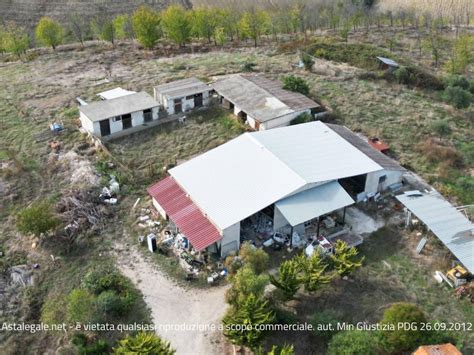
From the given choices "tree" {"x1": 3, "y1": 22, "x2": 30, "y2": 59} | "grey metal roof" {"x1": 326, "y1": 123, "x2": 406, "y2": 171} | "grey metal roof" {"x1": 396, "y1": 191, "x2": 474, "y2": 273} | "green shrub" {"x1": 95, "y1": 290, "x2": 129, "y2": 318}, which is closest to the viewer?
"green shrub" {"x1": 95, "y1": 290, "x2": 129, "y2": 318}

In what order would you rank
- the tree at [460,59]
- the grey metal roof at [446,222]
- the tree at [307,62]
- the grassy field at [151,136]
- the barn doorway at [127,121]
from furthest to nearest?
the tree at [460,59], the tree at [307,62], the barn doorway at [127,121], the grey metal roof at [446,222], the grassy field at [151,136]

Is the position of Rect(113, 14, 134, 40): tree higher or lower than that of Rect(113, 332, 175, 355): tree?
higher

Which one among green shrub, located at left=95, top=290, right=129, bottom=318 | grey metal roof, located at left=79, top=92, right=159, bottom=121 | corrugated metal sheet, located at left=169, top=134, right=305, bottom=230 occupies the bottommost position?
green shrub, located at left=95, top=290, right=129, bottom=318

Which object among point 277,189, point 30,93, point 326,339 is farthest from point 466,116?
point 30,93

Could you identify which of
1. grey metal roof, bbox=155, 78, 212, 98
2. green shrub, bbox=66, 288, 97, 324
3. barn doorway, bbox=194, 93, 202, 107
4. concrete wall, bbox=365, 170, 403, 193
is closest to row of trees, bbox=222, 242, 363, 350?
concrete wall, bbox=365, 170, 403, 193

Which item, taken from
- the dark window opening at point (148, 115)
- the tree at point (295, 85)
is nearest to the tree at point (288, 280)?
the dark window opening at point (148, 115)

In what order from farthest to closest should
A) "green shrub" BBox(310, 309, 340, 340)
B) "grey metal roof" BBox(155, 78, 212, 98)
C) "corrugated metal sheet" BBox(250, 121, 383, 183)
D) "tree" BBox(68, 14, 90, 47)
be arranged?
"tree" BBox(68, 14, 90, 47), "grey metal roof" BBox(155, 78, 212, 98), "corrugated metal sheet" BBox(250, 121, 383, 183), "green shrub" BBox(310, 309, 340, 340)

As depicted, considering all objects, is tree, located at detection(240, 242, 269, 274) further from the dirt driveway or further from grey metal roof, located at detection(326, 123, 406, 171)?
grey metal roof, located at detection(326, 123, 406, 171)

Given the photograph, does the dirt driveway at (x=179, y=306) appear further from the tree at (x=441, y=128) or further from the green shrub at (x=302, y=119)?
the tree at (x=441, y=128)

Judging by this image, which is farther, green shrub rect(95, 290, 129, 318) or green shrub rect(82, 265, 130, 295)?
green shrub rect(82, 265, 130, 295)
